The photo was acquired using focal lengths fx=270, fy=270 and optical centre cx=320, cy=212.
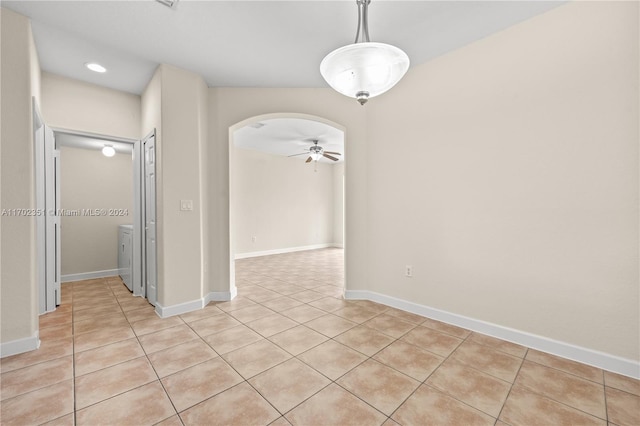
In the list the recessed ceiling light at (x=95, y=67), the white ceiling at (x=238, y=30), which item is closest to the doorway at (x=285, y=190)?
the white ceiling at (x=238, y=30)

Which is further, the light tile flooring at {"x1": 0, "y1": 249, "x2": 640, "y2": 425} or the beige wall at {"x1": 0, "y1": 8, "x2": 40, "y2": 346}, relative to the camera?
the beige wall at {"x1": 0, "y1": 8, "x2": 40, "y2": 346}

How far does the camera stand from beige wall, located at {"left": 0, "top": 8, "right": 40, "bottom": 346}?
2199 mm

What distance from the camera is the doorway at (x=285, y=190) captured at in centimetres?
623

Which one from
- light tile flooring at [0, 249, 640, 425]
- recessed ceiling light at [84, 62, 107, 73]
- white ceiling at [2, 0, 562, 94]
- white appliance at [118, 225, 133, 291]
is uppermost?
recessed ceiling light at [84, 62, 107, 73]

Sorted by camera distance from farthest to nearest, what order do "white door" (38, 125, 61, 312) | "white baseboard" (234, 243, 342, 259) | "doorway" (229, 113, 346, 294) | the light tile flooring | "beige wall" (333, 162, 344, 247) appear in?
"beige wall" (333, 162, 344, 247)
"white baseboard" (234, 243, 342, 259)
"doorway" (229, 113, 346, 294)
"white door" (38, 125, 61, 312)
the light tile flooring

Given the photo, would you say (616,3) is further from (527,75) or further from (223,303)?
(223,303)

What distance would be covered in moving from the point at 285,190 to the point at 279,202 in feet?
1.38

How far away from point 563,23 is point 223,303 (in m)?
4.39

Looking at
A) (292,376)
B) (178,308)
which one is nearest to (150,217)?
(178,308)

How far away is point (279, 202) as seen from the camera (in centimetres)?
789

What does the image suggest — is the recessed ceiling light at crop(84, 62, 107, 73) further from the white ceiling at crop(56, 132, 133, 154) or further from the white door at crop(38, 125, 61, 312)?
the white ceiling at crop(56, 132, 133, 154)

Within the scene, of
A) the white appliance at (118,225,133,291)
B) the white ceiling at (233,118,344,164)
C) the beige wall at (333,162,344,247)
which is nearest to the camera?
the white appliance at (118,225,133,291)

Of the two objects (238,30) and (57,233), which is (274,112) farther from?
(57,233)

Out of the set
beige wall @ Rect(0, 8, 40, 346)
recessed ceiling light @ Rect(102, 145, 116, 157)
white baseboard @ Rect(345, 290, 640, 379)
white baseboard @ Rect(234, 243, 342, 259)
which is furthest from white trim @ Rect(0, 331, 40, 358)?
white baseboard @ Rect(234, 243, 342, 259)
